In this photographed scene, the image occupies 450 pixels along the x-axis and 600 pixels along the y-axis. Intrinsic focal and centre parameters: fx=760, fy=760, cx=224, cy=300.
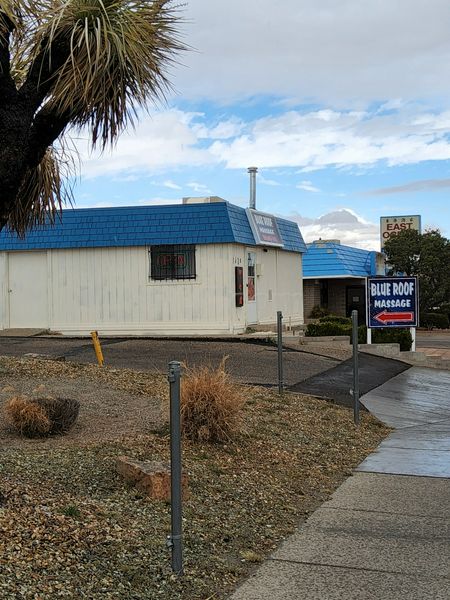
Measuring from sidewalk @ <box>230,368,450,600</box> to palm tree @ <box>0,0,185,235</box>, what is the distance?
10.0ft

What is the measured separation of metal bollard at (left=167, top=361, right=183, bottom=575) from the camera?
4.52 metres

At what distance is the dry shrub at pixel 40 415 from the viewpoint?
7520 millimetres

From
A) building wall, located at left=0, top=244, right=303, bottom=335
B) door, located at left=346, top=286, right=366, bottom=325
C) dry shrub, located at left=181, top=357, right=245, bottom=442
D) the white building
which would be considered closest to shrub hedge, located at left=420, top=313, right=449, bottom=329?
door, located at left=346, top=286, right=366, bottom=325

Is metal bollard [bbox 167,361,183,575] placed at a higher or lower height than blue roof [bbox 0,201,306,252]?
lower

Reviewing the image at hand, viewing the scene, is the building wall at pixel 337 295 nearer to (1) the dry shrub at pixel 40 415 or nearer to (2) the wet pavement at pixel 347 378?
(2) the wet pavement at pixel 347 378

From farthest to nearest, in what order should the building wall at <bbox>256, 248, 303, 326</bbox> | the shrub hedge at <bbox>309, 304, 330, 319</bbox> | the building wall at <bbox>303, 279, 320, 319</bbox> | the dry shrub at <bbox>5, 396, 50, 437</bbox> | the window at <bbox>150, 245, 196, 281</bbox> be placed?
the building wall at <bbox>303, 279, 320, 319</bbox> < the shrub hedge at <bbox>309, 304, 330, 319</bbox> < the building wall at <bbox>256, 248, 303, 326</bbox> < the window at <bbox>150, 245, 196, 281</bbox> < the dry shrub at <bbox>5, 396, 50, 437</bbox>

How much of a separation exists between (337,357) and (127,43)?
1259cm

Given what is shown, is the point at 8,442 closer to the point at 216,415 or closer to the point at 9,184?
the point at 216,415

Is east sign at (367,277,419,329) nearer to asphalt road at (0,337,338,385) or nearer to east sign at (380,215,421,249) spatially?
asphalt road at (0,337,338,385)

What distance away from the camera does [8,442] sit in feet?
24.2

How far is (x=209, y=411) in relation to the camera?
7.65 metres

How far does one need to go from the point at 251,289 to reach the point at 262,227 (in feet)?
6.64

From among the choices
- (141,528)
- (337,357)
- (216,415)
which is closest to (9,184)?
(141,528)

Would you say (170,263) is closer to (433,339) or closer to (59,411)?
(433,339)
